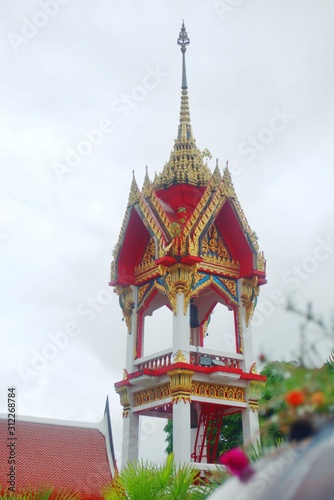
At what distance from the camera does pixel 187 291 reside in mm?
16359

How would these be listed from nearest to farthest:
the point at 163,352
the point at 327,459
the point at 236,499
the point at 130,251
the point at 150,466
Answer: the point at 327,459 < the point at 236,499 < the point at 150,466 < the point at 163,352 < the point at 130,251

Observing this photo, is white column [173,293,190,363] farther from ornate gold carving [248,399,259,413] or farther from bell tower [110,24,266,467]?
ornate gold carving [248,399,259,413]

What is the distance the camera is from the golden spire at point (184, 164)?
60.3 ft

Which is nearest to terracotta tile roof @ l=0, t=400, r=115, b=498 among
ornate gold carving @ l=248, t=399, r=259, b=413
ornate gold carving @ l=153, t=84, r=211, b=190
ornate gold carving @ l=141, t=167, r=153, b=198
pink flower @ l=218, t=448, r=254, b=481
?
ornate gold carving @ l=248, t=399, r=259, b=413

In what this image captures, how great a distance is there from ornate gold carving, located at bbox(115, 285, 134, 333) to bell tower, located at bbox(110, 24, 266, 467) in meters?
0.03

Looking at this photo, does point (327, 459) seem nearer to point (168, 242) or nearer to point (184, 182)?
point (168, 242)

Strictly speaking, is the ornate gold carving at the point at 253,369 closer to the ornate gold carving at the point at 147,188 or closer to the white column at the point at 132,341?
the white column at the point at 132,341

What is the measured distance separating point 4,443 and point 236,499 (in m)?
17.0

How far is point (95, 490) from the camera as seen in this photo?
1759cm

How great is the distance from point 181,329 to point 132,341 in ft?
7.27

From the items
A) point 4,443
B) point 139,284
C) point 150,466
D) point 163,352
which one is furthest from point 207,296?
point 150,466

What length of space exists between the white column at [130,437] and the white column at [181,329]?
2.47 m

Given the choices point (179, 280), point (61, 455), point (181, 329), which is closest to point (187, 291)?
point (179, 280)

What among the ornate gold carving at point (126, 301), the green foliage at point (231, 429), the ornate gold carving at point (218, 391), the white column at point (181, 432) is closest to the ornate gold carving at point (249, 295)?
the ornate gold carving at point (218, 391)
